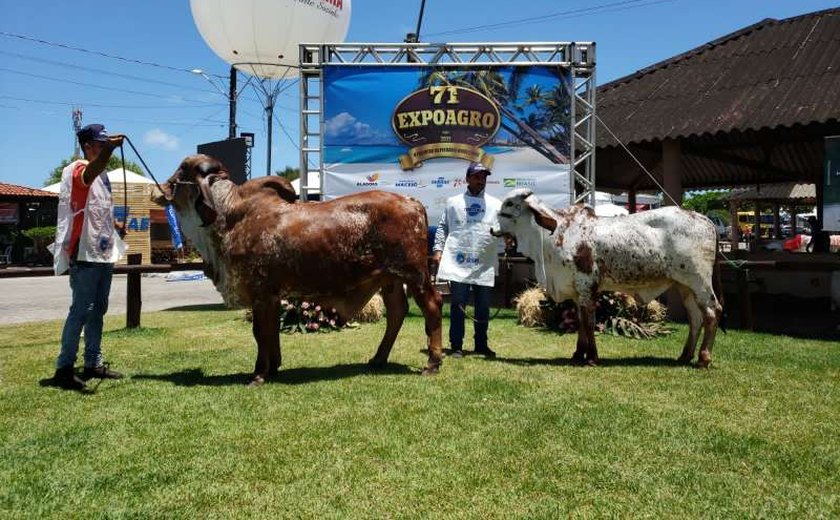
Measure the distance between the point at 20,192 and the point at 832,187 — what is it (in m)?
31.6

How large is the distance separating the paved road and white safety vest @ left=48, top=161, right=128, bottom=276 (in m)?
6.39

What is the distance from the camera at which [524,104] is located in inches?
431

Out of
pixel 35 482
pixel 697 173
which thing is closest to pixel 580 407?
pixel 35 482

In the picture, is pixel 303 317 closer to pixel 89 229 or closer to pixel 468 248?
pixel 468 248

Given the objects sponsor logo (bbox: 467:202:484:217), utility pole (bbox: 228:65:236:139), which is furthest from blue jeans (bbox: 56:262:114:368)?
utility pole (bbox: 228:65:236:139)

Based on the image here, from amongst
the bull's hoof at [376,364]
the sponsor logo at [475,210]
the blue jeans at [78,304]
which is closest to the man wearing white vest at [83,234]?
the blue jeans at [78,304]

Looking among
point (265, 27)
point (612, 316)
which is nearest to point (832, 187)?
point (612, 316)

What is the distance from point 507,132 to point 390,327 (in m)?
5.56

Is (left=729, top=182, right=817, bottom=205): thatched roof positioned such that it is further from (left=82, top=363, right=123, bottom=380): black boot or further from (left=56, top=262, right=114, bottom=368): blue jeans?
(left=56, top=262, right=114, bottom=368): blue jeans

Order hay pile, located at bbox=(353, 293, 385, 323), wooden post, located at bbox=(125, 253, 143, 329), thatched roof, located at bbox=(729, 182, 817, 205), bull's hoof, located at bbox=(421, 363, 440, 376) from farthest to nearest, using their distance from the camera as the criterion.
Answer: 1. thatched roof, located at bbox=(729, 182, 817, 205)
2. hay pile, located at bbox=(353, 293, 385, 323)
3. wooden post, located at bbox=(125, 253, 143, 329)
4. bull's hoof, located at bbox=(421, 363, 440, 376)

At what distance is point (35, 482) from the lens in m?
3.51

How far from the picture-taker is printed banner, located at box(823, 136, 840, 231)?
855 cm

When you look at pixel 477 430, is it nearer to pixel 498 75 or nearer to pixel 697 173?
pixel 498 75

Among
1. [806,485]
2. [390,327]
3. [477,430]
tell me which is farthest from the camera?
[390,327]
